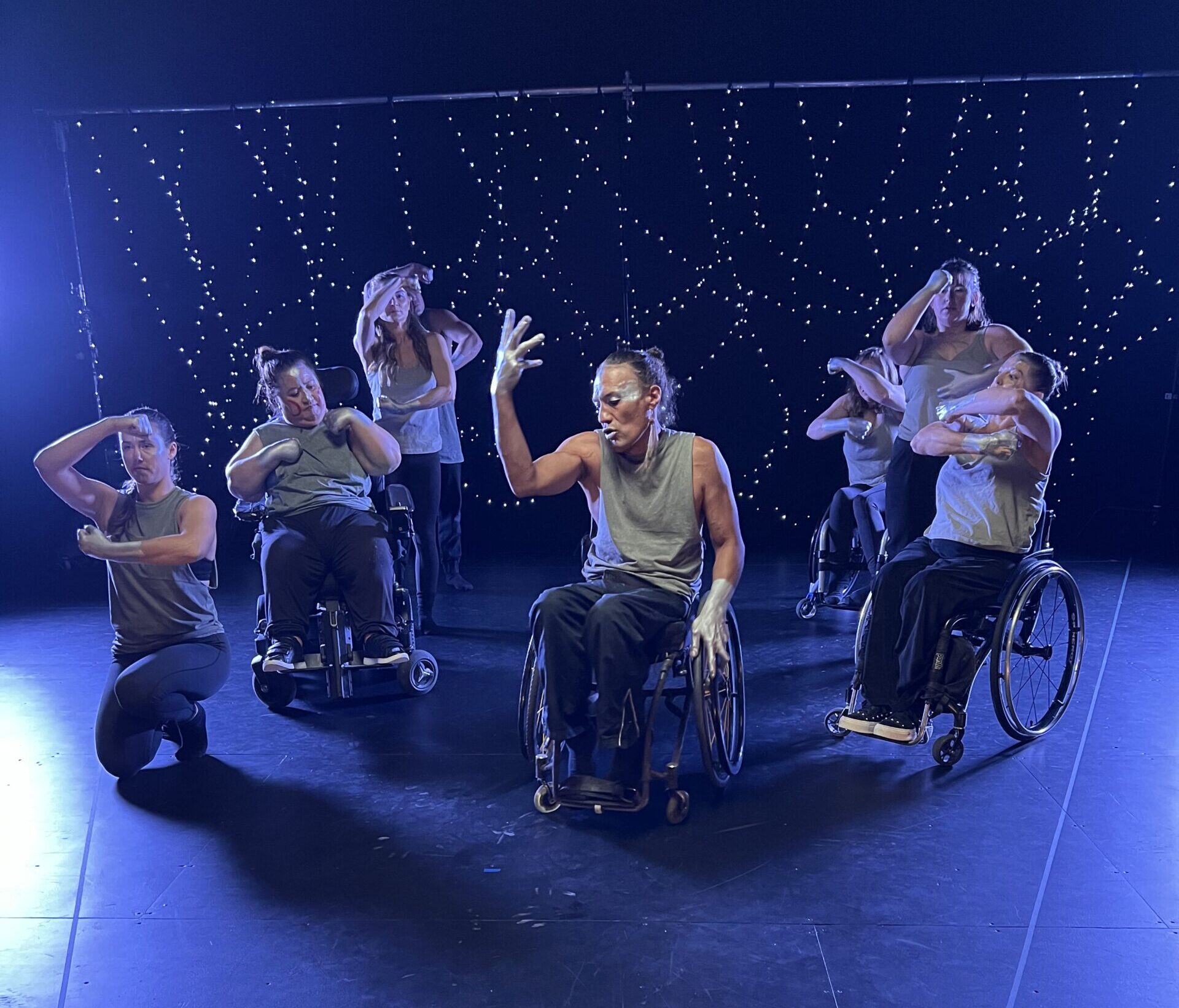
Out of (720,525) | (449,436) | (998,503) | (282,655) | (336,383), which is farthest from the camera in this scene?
(449,436)

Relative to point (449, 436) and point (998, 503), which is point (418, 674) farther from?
point (998, 503)

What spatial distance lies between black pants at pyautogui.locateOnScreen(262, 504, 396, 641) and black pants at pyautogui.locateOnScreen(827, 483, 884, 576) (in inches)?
74.3

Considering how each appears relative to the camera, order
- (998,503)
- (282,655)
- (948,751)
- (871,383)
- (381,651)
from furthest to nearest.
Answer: (871,383) < (381,651) < (282,655) < (998,503) < (948,751)

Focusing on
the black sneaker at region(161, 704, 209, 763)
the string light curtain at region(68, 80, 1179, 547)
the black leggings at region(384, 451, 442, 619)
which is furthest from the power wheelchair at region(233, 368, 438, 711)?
the string light curtain at region(68, 80, 1179, 547)

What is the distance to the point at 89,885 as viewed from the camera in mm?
2096

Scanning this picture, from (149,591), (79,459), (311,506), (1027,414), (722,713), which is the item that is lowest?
(722,713)

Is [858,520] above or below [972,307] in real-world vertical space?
below

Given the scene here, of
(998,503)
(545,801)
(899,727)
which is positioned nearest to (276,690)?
(545,801)

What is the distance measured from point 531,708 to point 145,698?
3.28ft

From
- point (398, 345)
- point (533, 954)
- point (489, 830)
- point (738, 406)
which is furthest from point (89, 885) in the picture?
point (738, 406)

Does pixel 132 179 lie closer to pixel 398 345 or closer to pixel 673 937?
pixel 398 345

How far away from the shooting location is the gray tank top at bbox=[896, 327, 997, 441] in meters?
3.30

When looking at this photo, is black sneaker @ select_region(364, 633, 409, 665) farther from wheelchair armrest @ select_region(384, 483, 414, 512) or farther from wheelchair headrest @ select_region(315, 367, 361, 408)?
wheelchair headrest @ select_region(315, 367, 361, 408)

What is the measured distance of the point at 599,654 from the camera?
2.28 meters
